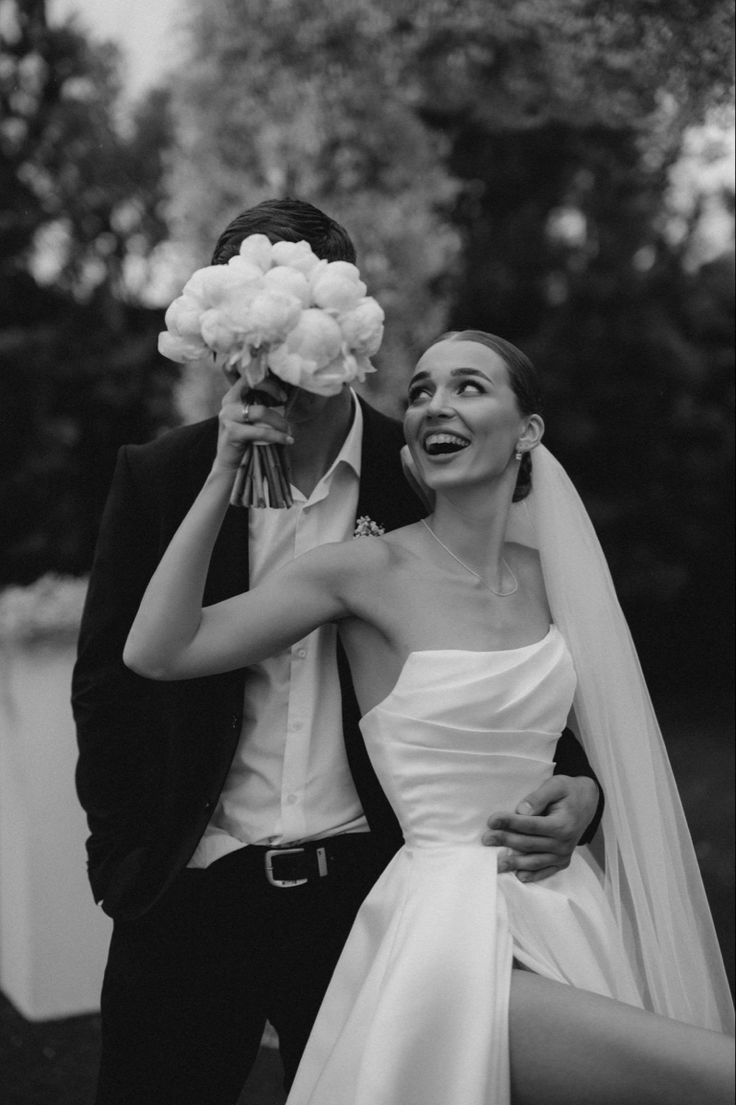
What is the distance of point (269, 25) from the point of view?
5.49m

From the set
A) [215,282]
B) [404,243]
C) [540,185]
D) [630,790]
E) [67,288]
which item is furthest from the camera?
[67,288]

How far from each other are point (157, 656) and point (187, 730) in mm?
314

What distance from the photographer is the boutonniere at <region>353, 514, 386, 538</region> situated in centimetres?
237

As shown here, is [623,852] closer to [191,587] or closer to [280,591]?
[280,591]

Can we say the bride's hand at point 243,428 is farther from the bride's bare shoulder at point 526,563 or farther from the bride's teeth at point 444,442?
the bride's bare shoulder at point 526,563

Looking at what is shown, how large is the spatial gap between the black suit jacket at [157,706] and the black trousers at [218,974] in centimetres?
9

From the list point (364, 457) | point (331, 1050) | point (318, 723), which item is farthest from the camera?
point (364, 457)

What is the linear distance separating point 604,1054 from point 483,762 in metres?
0.55

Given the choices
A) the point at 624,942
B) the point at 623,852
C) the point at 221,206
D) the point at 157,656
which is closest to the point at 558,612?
the point at 623,852

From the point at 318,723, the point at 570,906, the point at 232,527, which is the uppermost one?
the point at 232,527

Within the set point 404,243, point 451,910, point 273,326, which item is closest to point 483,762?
point 451,910

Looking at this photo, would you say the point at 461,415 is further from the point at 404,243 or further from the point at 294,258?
the point at 404,243

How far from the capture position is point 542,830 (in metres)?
2.09

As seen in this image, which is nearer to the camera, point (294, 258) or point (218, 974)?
point (294, 258)
